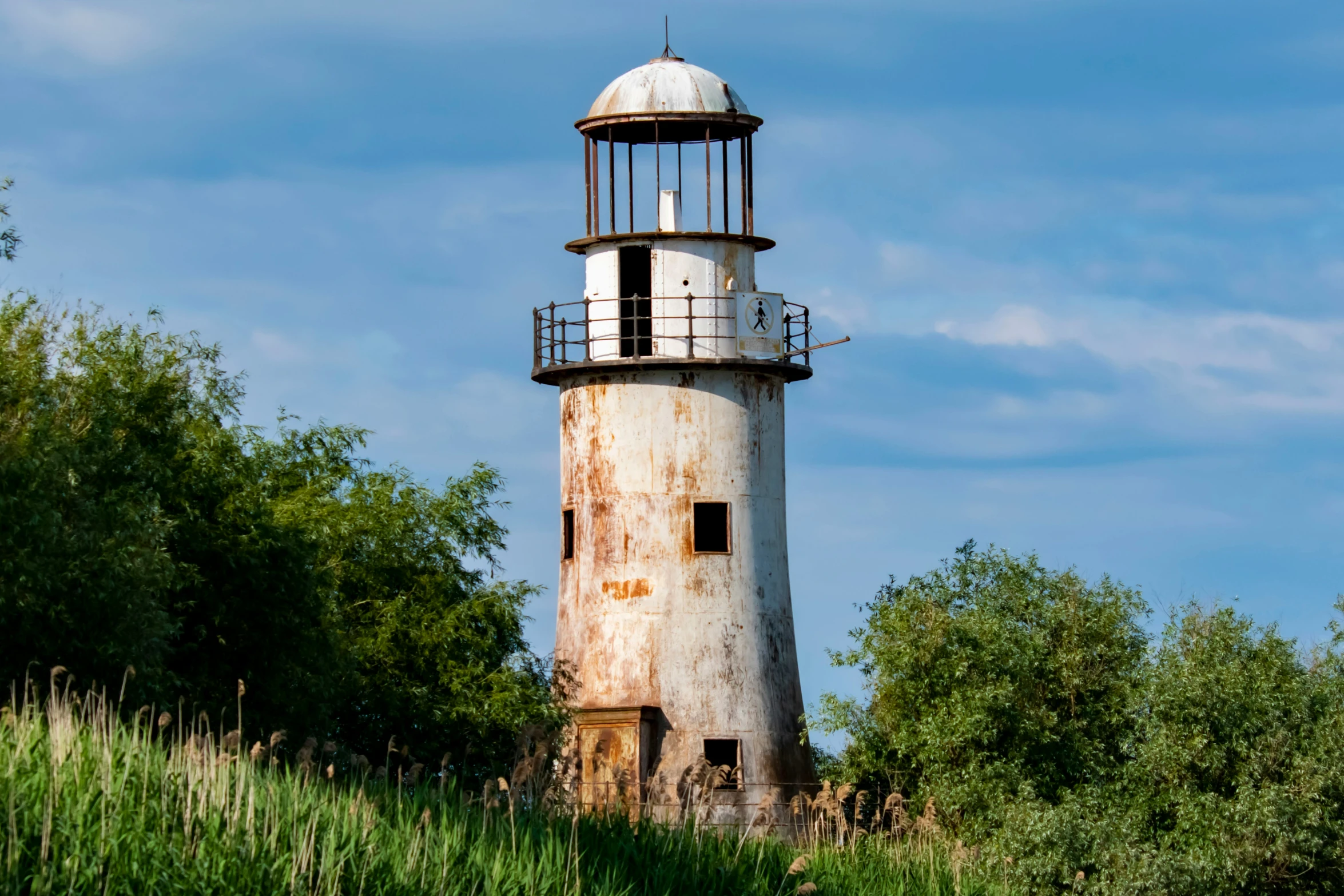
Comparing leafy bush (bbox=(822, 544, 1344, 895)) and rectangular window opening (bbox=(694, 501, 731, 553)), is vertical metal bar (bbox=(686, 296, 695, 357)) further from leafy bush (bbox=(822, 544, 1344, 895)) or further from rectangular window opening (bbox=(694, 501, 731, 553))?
leafy bush (bbox=(822, 544, 1344, 895))

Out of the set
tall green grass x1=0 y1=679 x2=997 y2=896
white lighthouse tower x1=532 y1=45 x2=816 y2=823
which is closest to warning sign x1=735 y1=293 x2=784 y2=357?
white lighthouse tower x1=532 y1=45 x2=816 y2=823

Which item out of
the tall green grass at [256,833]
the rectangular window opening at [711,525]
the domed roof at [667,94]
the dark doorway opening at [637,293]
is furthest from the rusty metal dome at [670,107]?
the tall green grass at [256,833]

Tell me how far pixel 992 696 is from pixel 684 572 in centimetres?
577

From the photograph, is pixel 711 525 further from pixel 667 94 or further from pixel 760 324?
pixel 667 94

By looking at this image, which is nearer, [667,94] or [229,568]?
[229,568]

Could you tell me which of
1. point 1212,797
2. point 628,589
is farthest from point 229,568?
point 1212,797

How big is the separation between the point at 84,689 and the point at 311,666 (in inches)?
256

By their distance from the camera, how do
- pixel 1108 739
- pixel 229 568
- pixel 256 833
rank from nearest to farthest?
pixel 256 833 < pixel 229 568 < pixel 1108 739

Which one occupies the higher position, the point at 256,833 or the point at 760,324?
the point at 760,324

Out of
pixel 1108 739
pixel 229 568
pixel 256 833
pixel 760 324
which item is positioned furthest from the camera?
pixel 760 324

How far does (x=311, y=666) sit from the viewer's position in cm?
2964

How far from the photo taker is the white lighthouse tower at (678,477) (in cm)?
3588

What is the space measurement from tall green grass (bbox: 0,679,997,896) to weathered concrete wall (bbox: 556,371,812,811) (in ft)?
48.0

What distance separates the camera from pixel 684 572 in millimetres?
36250
